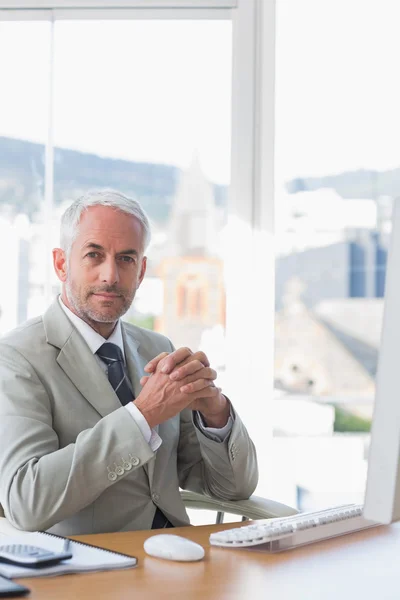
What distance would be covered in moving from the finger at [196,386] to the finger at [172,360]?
0.18 ft

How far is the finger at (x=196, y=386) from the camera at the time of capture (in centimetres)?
182

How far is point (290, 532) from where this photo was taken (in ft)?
4.94

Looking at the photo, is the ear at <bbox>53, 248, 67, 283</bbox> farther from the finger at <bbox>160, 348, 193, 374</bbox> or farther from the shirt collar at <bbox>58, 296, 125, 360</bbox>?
the finger at <bbox>160, 348, 193, 374</bbox>

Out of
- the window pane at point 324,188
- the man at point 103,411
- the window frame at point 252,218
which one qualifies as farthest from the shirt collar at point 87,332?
the window pane at point 324,188

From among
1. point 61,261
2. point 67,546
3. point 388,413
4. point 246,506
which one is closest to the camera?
point 388,413

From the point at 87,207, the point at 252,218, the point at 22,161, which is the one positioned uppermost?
the point at 22,161

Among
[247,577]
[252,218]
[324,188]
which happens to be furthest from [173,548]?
[324,188]

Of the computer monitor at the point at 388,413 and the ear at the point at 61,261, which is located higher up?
the ear at the point at 61,261

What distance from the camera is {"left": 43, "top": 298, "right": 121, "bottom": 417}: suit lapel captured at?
6.34 feet

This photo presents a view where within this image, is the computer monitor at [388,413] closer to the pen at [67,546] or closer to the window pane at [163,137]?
the pen at [67,546]

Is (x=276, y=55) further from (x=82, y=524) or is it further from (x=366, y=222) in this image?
(x=82, y=524)

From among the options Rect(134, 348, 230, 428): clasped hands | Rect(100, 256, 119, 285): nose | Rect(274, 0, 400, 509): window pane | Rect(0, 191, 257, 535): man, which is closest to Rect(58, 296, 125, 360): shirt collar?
Rect(0, 191, 257, 535): man

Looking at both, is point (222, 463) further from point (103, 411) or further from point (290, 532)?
point (290, 532)

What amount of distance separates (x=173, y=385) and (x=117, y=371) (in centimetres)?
30
